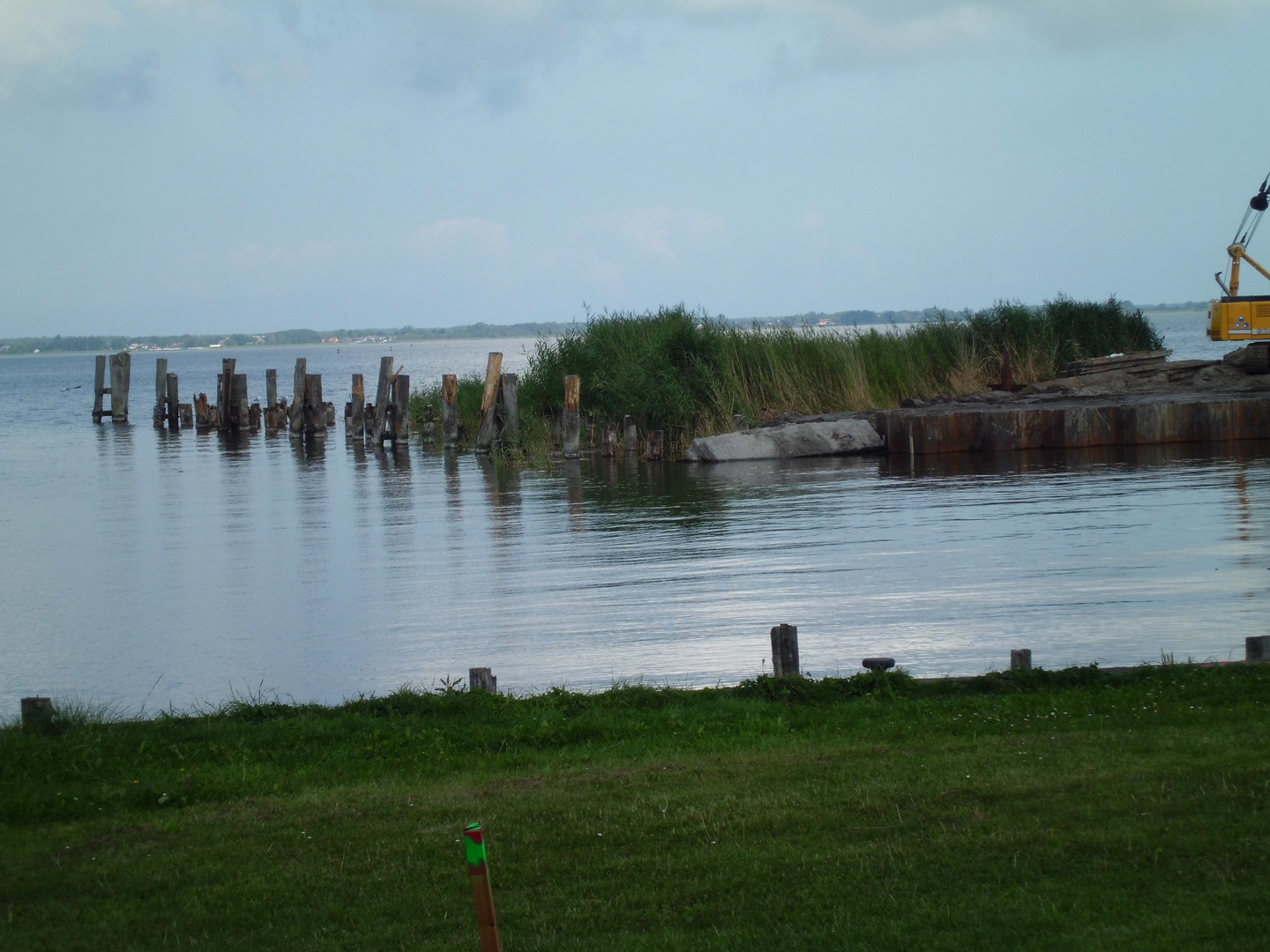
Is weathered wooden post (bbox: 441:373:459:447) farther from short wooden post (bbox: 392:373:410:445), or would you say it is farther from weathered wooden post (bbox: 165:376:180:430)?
weathered wooden post (bbox: 165:376:180:430)

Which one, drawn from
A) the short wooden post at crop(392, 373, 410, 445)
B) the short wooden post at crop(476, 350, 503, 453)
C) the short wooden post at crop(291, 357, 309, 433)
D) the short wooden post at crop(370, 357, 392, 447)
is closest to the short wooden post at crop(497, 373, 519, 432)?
the short wooden post at crop(476, 350, 503, 453)

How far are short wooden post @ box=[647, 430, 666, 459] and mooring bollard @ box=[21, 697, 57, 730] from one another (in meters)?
19.0

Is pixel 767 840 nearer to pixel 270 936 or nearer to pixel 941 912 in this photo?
pixel 941 912

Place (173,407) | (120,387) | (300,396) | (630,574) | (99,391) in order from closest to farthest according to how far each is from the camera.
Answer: (630,574) → (300,396) → (173,407) → (120,387) → (99,391)

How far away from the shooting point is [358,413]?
37.6 m

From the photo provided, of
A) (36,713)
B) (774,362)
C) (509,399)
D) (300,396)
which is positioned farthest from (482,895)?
(300,396)

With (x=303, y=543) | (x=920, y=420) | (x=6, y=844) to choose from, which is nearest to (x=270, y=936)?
(x=6, y=844)

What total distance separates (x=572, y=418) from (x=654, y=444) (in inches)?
88.0

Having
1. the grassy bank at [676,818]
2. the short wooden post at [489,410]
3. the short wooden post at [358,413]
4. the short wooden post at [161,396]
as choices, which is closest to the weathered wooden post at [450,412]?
the short wooden post at [489,410]

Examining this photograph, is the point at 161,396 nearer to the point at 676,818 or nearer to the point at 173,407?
the point at 173,407

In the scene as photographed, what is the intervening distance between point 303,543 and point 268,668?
730 centimetres

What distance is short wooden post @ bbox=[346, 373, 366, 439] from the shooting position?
122 feet

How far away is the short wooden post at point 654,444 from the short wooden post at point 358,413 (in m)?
13.2

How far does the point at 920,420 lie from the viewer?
80.0 feet
